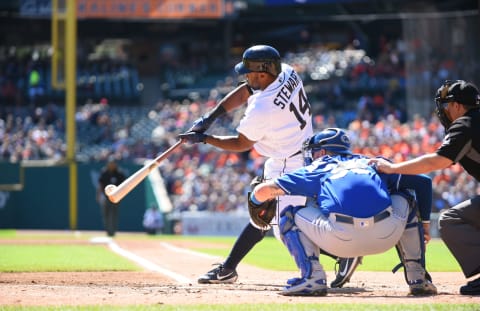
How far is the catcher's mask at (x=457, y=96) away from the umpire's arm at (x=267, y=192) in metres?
1.35

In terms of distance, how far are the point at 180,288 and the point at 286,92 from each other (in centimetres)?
172

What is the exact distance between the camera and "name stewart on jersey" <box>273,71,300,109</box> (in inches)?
279

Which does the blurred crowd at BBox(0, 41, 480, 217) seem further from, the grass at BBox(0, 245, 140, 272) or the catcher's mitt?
the catcher's mitt

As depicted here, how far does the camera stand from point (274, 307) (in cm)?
538

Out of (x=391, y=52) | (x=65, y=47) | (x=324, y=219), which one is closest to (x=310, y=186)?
(x=324, y=219)

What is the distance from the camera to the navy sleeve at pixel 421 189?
6.24m

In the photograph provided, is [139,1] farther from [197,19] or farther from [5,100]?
[5,100]

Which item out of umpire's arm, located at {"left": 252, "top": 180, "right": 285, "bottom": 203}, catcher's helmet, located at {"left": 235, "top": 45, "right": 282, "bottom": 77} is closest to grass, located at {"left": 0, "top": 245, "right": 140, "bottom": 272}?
catcher's helmet, located at {"left": 235, "top": 45, "right": 282, "bottom": 77}

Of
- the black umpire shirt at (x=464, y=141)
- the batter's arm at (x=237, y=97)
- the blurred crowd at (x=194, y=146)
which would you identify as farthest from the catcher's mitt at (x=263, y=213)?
→ the blurred crowd at (x=194, y=146)

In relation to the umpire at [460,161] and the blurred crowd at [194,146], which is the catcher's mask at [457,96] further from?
the blurred crowd at [194,146]

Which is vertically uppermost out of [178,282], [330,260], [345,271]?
[345,271]

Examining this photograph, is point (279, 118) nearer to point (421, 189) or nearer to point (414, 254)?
point (421, 189)

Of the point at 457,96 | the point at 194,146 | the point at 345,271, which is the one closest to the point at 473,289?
the point at 345,271

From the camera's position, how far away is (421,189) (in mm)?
6246
